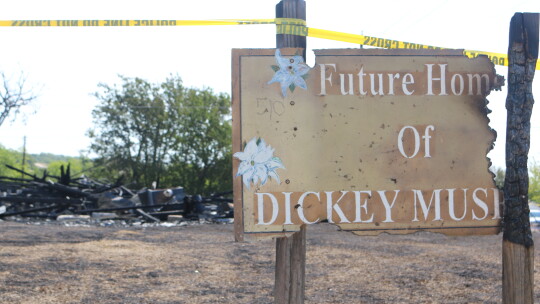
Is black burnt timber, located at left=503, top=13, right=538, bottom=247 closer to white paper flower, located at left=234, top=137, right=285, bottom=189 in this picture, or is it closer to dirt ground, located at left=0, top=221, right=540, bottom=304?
white paper flower, located at left=234, top=137, right=285, bottom=189

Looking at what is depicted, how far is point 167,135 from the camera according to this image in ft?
145

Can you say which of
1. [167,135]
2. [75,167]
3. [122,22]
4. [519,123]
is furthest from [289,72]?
[75,167]

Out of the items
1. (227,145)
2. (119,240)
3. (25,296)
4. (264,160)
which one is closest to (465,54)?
(264,160)

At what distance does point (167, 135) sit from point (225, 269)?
35808mm

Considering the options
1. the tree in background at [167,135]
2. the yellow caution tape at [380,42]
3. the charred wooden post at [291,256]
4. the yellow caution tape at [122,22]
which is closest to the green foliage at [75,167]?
the tree in background at [167,135]

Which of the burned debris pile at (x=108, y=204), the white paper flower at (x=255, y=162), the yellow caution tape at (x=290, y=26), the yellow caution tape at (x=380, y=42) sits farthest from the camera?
the burned debris pile at (x=108, y=204)

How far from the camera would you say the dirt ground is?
734 centimetres

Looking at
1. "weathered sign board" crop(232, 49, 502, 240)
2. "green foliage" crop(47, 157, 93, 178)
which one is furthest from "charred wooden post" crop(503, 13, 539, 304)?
"green foliage" crop(47, 157, 93, 178)

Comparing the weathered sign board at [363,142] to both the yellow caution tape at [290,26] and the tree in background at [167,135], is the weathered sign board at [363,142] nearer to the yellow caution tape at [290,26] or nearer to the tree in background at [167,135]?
the yellow caution tape at [290,26]

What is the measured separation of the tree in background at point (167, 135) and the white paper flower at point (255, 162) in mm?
39660

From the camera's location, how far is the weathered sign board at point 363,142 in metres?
3.48

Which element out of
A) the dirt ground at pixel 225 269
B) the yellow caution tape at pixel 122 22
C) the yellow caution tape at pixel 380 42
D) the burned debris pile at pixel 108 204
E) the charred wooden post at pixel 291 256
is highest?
the yellow caution tape at pixel 122 22

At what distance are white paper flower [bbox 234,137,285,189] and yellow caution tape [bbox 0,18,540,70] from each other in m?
0.68

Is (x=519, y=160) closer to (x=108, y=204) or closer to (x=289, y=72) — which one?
(x=289, y=72)
